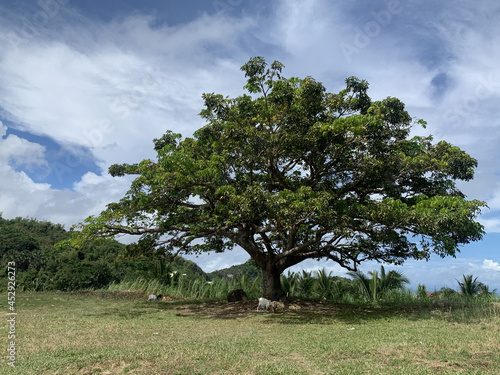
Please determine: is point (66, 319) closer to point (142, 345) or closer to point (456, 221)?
point (142, 345)

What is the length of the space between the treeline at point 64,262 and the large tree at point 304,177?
4705 mm

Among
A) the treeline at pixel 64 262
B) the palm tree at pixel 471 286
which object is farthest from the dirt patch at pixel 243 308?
the palm tree at pixel 471 286

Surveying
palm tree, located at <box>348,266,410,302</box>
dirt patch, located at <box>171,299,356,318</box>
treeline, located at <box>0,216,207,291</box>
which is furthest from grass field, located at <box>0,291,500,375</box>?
treeline, located at <box>0,216,207,291</box>

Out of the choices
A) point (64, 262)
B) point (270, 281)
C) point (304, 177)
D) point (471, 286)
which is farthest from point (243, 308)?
point (64, 262)

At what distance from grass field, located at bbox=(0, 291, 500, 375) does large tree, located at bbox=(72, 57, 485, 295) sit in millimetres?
2811

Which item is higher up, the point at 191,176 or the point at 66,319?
the point at 191,176

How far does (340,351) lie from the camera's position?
25.3 ft

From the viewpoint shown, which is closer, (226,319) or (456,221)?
(456,221)

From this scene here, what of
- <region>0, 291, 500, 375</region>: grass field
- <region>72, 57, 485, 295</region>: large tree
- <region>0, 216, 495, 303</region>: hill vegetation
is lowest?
<region>0, 291, 500, 375</region>: grass field

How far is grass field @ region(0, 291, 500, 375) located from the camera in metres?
6.47

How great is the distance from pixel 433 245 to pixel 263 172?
7432 millimetres

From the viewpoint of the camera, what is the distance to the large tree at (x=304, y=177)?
1250 centimetres

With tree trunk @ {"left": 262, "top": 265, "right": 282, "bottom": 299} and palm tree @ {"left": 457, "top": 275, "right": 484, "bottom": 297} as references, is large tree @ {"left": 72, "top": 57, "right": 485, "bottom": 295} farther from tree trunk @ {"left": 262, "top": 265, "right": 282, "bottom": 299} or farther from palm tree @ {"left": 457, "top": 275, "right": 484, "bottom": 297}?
palm tree @ {"left": 457, "top": 275, "right": 484, "bottom": 297}

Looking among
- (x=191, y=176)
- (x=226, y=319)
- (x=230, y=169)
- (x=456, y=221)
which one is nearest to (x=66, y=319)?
(x=226, y=319)
